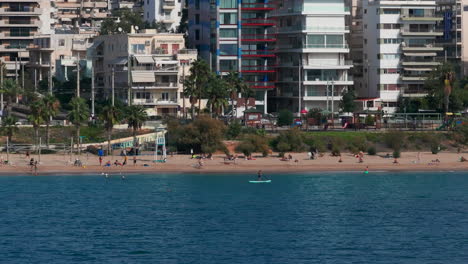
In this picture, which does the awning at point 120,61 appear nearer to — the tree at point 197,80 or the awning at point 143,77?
the awning at point 143,77

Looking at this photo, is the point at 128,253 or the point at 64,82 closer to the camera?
the point at 128,253

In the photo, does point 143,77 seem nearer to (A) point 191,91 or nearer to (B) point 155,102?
(B) point 155,102

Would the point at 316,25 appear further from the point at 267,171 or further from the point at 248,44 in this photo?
the point at 267,171

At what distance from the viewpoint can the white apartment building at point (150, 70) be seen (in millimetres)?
155250

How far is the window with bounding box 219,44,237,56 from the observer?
6289 inches

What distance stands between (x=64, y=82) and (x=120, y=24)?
19.6 metres

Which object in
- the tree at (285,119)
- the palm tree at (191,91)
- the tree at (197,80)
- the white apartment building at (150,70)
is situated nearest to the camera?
the tree at (197,80)

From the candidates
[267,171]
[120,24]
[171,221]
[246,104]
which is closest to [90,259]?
[171,221]

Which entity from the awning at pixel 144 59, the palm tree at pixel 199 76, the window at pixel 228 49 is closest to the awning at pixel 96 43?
the awning at pixel 144 59

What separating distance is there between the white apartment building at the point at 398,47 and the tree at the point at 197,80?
3291cm

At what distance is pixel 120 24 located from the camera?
619 feet

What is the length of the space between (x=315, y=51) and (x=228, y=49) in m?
12.5

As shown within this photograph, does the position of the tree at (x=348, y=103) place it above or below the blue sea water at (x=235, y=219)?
above

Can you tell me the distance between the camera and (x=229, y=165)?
405 feet
